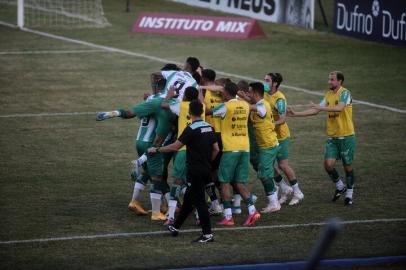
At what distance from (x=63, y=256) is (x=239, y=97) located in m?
4.13

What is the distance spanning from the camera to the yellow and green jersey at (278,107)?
55.4 feet

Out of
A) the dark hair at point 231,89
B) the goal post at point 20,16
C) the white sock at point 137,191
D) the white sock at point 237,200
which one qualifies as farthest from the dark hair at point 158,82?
the goal post at point 20,16

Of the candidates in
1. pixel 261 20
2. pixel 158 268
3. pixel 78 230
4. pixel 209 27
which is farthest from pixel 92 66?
pixel 158 268

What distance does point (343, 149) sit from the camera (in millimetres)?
16938

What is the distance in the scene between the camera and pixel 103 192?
17750 mm

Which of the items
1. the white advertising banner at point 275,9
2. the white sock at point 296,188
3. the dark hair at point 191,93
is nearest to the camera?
the dark hair at point 191,93

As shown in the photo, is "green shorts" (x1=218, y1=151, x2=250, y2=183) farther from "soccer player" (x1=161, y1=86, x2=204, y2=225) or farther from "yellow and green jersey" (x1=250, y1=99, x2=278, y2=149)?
"yellow and green jersey" (x1=250, y1=99, x2=278, y2=149)

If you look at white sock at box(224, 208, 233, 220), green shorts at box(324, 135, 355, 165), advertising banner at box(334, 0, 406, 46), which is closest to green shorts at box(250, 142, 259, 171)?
green shorts at box(324, 135, 355, 165)

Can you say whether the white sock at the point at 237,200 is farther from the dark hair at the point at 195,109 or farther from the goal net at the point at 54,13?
the goal net at the point at 54,13

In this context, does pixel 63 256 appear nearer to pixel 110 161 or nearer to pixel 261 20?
pixel 110 161

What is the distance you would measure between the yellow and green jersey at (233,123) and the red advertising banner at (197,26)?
21343 mm

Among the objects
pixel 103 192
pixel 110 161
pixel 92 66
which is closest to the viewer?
pixel 103 192

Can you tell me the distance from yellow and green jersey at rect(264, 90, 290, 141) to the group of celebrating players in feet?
0.06

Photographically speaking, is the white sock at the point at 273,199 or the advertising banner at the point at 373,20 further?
the advertising banner at the point at 373,20
